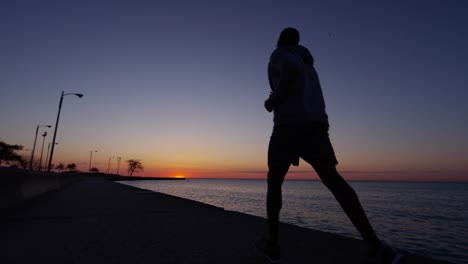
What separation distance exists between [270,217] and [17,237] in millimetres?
3350

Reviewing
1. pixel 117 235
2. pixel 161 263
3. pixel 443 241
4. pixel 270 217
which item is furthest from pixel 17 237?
pixel 443 241

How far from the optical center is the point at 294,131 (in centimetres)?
267

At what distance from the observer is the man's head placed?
304cm

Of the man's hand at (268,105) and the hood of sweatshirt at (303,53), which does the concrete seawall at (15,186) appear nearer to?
the man's hand at (268,105)

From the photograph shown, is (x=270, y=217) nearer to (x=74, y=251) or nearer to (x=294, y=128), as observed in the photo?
(x=294, y=128)

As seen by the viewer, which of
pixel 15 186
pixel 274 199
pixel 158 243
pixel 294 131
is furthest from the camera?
pixel 15 186

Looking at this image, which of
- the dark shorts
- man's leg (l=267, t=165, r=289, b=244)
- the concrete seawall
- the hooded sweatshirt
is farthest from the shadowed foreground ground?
the concrete seawall

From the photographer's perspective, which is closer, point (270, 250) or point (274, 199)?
point (270, 250)

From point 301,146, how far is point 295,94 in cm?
46

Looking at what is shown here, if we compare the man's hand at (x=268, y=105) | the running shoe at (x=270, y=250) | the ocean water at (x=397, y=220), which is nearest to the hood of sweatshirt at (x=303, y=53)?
the man's hand at (x=268, y=105)

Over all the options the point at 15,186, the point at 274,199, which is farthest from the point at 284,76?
the point at 15,186

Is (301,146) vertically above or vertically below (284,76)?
below

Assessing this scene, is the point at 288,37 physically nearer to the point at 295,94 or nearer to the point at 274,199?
the point at 295,94

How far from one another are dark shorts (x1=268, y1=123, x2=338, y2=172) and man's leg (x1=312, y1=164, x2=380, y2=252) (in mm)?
95
